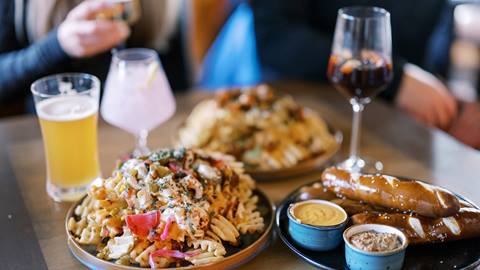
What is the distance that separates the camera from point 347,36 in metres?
1.55

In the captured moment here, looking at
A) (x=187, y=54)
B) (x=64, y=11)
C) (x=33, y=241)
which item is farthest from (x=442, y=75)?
(x=33, y=241)

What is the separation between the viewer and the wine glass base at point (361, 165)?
1621mm

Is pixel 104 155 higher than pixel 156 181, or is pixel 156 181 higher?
pixel 156 181

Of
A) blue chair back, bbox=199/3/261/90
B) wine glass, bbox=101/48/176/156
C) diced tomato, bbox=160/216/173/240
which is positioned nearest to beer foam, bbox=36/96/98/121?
wine glass, bbox=101/48/176/156

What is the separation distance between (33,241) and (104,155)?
45 centimetres

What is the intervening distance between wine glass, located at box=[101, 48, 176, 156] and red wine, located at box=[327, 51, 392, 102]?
1.56 ft

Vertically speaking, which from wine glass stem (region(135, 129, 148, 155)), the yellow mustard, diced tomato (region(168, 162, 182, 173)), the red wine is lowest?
wine glass stem (region(135, 129, 148, 155))

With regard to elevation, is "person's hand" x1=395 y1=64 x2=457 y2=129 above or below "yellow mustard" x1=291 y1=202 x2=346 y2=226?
below

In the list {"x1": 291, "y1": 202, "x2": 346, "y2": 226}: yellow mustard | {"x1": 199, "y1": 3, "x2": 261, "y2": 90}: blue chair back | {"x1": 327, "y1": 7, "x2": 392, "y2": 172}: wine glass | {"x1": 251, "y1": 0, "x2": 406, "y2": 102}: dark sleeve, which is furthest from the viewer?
{"x1": 199, "y1": 3, "x2": 261, "y2": 90}: blue chair back

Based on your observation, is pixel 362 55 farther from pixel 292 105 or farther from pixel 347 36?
pixel 292 105

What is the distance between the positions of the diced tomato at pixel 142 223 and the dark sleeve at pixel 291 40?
1.29 meters

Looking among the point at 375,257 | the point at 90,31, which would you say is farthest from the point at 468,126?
the point at 90,31

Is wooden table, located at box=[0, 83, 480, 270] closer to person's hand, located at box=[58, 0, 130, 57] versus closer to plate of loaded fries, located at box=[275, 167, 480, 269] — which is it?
plate of loaded fries, located at box=[275, 167, 480, 269]

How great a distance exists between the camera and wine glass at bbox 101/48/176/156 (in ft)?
5.31
